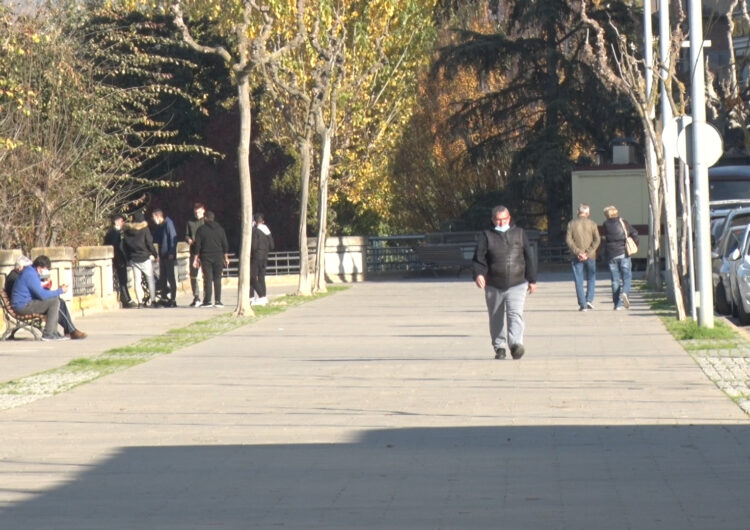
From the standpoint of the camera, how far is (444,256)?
1890 inches

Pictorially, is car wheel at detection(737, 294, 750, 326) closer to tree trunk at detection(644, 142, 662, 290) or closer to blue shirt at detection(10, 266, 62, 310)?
tree trunk at detection(644, 142, 662, 290)

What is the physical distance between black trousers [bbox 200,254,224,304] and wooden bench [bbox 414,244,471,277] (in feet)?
56.2

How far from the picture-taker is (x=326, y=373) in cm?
1670

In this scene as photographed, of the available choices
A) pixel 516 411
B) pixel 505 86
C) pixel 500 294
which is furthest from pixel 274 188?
pixel 516 411

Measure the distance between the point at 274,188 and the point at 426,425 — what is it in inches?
1459

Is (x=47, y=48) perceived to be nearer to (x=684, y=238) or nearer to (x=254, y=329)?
(x=254, y=329)

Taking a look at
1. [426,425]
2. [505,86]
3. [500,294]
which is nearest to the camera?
[426,425]

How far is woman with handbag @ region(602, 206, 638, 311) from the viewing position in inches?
1086

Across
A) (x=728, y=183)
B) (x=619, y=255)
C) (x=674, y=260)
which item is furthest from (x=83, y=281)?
(x=728, y=183)

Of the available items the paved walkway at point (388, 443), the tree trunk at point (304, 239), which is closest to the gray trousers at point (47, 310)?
the paved walkway at point (388, 443)

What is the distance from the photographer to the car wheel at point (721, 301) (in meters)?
27.5

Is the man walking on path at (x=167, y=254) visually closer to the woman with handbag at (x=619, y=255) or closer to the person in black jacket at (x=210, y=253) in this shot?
the person in black jacket at (x=210, y=253)

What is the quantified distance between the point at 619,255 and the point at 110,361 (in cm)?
1208

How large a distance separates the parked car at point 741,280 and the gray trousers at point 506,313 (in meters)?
7.78
